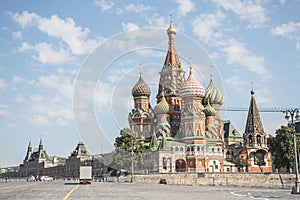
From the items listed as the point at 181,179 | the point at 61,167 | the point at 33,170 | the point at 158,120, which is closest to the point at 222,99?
the point at 158,120

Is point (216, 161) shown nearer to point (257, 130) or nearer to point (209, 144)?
point (209, 144)

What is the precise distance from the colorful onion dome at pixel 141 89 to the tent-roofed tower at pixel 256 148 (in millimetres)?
25649


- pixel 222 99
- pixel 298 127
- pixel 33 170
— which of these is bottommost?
pixel 33 170

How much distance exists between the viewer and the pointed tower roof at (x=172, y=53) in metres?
98.3

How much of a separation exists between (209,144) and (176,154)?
29.4 ft

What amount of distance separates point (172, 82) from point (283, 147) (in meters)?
34.8

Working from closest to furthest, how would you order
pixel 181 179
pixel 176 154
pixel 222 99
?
pixel 181 179, pixel 176 154, pixel 222 99

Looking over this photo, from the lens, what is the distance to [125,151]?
71188mm

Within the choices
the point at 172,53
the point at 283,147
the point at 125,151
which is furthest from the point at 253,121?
the point at 125,151

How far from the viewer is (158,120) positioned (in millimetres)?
91062

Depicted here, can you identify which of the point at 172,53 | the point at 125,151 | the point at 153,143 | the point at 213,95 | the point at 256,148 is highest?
the point at 172,53

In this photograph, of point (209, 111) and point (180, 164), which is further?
point (209, 111)

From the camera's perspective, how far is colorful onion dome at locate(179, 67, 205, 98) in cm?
8831

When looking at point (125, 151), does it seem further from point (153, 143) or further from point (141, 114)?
point (141, 114)
